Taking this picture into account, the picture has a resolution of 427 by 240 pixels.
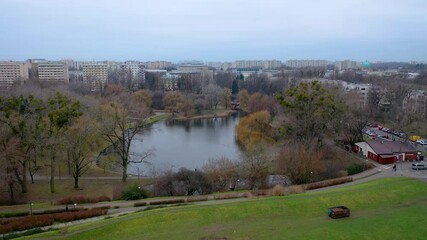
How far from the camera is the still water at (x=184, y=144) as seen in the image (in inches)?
1512

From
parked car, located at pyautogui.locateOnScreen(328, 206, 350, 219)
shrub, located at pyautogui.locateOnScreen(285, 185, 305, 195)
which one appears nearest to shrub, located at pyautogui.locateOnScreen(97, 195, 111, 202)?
shrub, located at pyautogui.locateOnScreen(285, 185, 305, 195)

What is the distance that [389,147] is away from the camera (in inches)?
1378

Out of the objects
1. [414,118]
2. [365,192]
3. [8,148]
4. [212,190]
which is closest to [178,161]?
[212,190]

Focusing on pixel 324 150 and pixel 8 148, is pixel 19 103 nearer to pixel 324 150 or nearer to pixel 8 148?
pixel 8 148

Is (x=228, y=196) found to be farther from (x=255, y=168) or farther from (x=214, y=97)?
(x=214, y=97)

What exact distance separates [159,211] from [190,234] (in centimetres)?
318

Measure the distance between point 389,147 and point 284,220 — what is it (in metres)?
20.0

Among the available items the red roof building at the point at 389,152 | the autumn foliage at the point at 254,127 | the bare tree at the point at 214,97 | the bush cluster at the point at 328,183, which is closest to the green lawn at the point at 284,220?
the bush cluster at the point at 328,183

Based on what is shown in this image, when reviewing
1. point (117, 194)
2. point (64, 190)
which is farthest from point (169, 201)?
point (64, 190)

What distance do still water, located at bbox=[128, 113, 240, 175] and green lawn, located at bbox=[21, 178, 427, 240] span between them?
1430 cm

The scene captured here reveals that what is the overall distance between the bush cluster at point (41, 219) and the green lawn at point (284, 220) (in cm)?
209

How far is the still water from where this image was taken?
126 feet

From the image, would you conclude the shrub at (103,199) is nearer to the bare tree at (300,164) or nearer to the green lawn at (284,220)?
the green lawn at (284,220)

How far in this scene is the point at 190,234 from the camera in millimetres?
17859
